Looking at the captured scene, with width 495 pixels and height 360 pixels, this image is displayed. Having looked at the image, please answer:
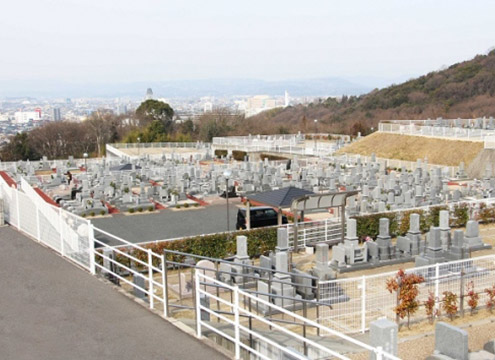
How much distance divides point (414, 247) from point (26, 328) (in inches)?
428

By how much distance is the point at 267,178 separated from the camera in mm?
28016

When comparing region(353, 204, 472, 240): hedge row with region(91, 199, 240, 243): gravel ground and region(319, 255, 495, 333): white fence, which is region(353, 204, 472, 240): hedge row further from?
region(319, 255, 495, 333): white fence

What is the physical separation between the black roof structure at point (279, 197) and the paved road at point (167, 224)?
2.71m

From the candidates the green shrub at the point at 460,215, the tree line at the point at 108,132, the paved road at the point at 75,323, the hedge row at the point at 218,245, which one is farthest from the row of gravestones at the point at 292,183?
the tree line at the point at 108,132

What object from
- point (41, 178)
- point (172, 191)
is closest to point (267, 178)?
point (172, 191)

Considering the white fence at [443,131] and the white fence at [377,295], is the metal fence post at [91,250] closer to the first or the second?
the white fence at [377,295]

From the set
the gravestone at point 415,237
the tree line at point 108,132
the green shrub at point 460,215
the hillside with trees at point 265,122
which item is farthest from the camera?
the hillside with trees at point 265,122

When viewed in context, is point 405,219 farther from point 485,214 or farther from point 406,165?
point 406,165

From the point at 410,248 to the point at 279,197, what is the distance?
12.8 feet

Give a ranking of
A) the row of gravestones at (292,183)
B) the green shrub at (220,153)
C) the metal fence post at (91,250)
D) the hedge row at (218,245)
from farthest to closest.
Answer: the green shrub at (220,153), the row of gravestones at (292,183), the hedge row at (218,245), the metal fence post at (91,250)

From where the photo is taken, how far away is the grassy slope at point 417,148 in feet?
112

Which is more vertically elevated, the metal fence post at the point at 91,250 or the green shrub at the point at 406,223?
the metal fence post at the point at 91,250

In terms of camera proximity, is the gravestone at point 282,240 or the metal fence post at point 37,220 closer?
the metal fence post at point 37,220

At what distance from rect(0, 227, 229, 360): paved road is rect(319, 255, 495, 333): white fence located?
3897 millimetres
